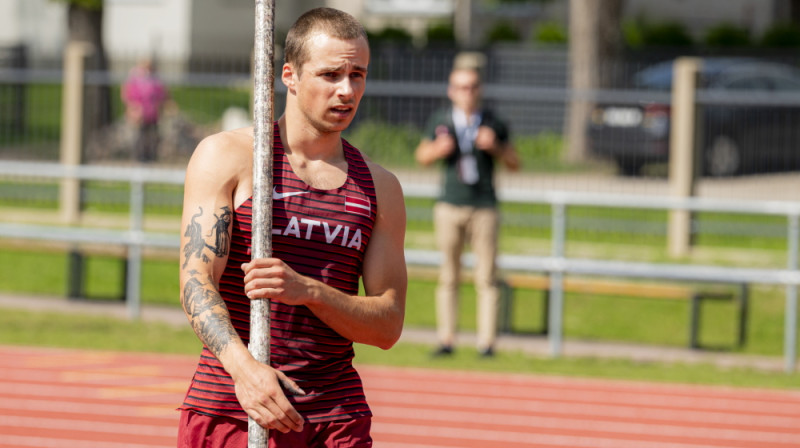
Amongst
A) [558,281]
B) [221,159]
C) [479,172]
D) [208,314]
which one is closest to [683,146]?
[558,281]

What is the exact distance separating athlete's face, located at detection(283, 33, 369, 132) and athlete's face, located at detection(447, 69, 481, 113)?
6348 millimetres

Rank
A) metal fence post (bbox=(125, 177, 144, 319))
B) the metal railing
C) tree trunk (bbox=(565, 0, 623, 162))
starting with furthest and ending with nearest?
tree trunk (bbox=(565, 0, 623, 162)) → metal fence post (bbox=(125, 177, 144, 319)) → the metal railing

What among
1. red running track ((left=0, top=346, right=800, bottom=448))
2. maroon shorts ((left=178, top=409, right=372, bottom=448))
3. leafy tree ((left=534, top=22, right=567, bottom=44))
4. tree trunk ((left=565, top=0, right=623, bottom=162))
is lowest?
red running track ((left=0, top=346, right=800, bottom=448))

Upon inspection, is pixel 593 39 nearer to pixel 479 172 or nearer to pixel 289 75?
pixel 479 172

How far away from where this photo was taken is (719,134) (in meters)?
14.4

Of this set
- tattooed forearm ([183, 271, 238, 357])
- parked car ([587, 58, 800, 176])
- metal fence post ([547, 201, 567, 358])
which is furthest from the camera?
parked car ([587, 58, 800, 176])

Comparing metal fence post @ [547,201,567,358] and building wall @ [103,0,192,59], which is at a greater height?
building wall @ [103,0,192,59]

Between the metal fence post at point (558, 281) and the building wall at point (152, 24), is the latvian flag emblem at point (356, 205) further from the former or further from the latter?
the building wall at point (152, 24)

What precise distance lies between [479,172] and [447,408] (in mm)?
2150

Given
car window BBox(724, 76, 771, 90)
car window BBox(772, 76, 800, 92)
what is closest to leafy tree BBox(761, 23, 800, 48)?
car window BBox(772, 76, 800, 92)

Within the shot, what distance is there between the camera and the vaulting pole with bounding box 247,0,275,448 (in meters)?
3.17

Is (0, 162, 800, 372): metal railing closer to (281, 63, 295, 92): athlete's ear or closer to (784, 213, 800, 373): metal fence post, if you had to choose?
(784, 213, 800, 373): metal fence post

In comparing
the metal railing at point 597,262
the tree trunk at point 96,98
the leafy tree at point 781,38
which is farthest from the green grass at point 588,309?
the leafy tree at point 781,38

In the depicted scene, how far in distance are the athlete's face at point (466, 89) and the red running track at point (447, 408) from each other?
1901mm
